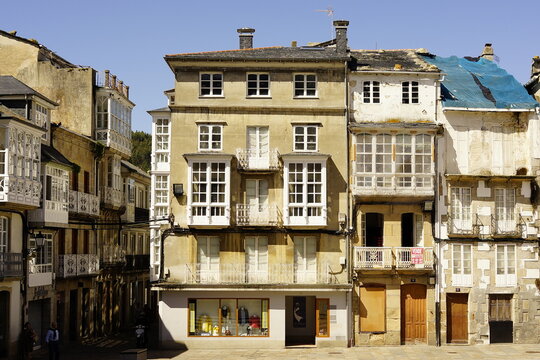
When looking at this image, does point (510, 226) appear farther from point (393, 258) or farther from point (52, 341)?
point (52, 341)

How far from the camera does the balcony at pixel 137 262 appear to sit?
60062 millimetres

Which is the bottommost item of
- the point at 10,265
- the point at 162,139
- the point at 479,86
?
the point at 10,265

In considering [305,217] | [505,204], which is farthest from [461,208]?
[305,217]

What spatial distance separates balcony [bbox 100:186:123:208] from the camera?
5216cm

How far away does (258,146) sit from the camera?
44844mm

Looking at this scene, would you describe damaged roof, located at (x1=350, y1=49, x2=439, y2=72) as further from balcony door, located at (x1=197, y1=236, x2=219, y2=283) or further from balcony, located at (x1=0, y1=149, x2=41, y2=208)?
balcony, located at (x1=0, y1=149, x2=41, y2=208)

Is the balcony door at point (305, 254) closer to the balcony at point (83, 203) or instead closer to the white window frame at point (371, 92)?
the white window frame at point (371, 92)

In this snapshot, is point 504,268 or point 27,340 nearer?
point 27,340

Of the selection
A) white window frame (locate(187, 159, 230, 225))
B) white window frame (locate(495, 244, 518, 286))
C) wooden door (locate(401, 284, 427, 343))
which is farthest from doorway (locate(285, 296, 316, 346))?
white window frame (locate(495, 244, 518, 286))

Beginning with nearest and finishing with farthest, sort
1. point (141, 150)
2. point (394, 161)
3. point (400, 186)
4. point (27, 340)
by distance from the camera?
point (27, 340) < point (400, 186) < point (394, 161) < point (141, 150)

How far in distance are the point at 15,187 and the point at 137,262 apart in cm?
2655

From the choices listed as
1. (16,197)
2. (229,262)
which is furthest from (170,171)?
(16,197)

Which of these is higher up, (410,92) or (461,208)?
(410,92)

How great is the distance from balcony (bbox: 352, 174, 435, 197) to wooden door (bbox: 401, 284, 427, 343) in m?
4.77
